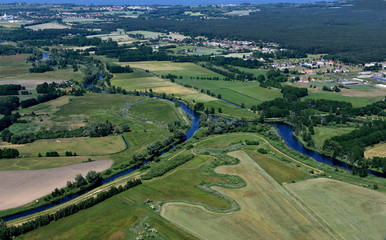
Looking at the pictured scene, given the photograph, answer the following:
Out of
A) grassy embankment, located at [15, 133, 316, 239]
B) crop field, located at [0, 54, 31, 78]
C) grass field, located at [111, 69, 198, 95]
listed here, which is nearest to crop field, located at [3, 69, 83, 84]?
crop field, located at [0, 54, 31, 78]

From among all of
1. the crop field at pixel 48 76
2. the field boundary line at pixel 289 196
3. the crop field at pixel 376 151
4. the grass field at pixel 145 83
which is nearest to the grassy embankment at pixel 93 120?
the grass field at pixel 145 83

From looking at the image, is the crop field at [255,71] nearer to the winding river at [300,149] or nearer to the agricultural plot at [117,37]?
the winding river at [300,149]

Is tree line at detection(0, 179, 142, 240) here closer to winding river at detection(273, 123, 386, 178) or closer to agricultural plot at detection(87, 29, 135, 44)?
winding river at detection(273, 123, 386, 178)

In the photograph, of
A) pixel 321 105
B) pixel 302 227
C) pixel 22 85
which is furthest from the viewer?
pixel 22 85

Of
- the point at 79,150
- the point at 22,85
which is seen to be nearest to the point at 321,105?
the point at 79,150

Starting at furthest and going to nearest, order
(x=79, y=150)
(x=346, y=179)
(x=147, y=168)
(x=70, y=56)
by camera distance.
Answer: (x=70, y=56)
(x=79, y=150)
(x=147, y=168)
(x=346, y=179)

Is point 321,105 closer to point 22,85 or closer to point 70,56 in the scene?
point 22,85
